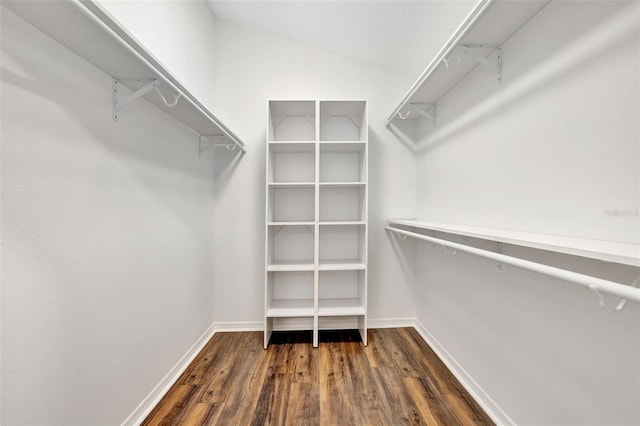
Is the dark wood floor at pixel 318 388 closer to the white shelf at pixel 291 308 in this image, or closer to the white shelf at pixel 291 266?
the white shelf at pixel 291 308

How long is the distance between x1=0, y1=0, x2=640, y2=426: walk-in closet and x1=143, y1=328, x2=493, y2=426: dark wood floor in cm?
2

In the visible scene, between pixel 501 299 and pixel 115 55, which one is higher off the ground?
pixel 115 55

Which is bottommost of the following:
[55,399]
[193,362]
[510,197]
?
[193,362]

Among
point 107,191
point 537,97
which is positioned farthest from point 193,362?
point 537,97

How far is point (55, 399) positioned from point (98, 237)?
1.90 ft

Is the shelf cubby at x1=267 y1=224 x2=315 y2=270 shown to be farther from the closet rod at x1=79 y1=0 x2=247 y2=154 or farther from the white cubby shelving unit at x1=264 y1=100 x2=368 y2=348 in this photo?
the closet rod at x1=79 y1=0 x2=247 y2=154

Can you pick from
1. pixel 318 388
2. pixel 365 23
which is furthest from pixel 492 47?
pixel 318 388

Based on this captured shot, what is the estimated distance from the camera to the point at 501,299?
4.41ft

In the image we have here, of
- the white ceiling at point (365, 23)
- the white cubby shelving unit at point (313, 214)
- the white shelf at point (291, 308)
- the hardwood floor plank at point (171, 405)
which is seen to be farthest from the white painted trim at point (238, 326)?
the white ceiling at point (365, 23)

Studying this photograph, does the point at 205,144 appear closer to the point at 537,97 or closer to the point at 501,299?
the point at 537,97

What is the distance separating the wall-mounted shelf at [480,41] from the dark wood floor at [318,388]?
5.94ft

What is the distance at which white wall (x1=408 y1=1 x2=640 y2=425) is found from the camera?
0.82 meters

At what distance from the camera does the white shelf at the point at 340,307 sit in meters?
2.19

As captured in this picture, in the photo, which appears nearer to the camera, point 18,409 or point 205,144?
point 18,409
